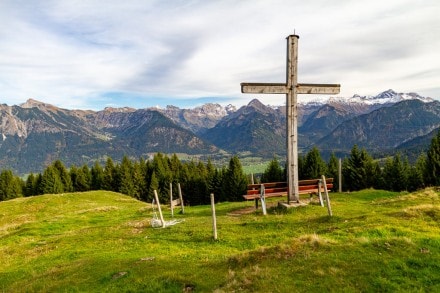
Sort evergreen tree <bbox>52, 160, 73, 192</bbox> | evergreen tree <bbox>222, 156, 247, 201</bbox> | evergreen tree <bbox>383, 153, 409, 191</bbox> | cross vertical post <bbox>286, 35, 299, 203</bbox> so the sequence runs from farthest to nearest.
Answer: evergreen tree <bbox>52, 160, 73, 192</bbox> → evergreen tree <bbox>222, 156, 247, 201</bbox> → evergreen tree <bbox>383, 153, 409, 191</bbox> → cross vertical post <bbox>286, 35, 299, 203</bbox>

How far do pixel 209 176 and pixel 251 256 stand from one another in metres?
85.8

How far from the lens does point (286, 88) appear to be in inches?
998

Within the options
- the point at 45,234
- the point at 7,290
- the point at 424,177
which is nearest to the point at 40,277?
the point at 7,290

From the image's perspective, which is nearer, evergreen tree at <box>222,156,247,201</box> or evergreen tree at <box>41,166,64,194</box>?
evergreen tree at <box>222,156,247,201</box>

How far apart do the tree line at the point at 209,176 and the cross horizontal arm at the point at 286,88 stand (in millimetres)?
58852

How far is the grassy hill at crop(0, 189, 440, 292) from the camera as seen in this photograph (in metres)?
11.0

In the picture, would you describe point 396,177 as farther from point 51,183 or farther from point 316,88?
point 51,183

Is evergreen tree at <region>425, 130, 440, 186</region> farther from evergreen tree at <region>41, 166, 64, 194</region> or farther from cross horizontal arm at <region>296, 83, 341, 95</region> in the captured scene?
evergreen tree at <region>41, 166, 64, 194</region>

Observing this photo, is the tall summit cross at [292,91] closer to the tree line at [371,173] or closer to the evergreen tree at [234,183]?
the tree line at [371,173]

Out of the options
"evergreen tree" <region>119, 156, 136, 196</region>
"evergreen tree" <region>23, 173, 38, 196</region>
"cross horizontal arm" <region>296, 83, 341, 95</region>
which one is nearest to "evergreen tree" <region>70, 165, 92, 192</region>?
"evergreen tree" <region>23, 173, 38, 196</region>

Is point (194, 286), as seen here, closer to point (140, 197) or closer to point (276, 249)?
point (276, 249)

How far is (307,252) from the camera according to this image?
521 inches

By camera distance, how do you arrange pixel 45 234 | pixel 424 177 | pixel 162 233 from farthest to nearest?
pixel 424 177
pixel 45 234
pixel 162 233

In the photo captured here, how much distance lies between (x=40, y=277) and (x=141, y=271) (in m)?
6.54
